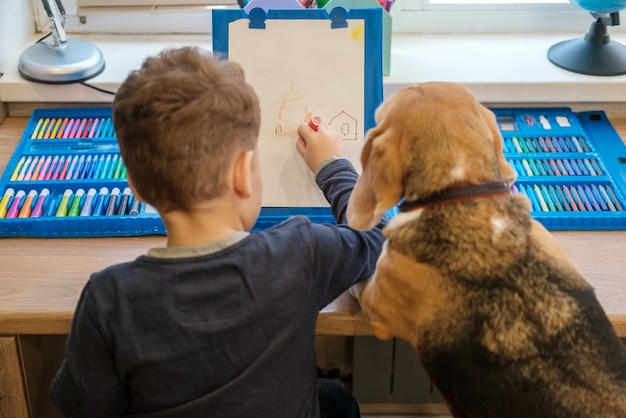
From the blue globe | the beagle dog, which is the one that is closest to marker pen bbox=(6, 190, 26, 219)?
the beagle dog

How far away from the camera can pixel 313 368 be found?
3.60 ft

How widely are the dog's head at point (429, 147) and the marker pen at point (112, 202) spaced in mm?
530

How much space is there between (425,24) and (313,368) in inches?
43.2

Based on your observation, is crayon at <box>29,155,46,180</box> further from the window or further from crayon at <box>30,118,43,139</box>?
the window

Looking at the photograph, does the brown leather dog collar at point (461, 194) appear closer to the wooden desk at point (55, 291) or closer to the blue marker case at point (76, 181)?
the wooden desk at point (55, 291)

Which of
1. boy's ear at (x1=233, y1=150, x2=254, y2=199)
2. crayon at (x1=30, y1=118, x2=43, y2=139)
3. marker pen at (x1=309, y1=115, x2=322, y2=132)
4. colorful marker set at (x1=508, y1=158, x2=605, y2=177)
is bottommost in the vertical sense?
colorful marker set at (x1=508, y1=158, x2=605, y2=177)

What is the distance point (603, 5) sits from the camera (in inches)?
61.1

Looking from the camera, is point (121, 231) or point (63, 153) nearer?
point (121, 231)

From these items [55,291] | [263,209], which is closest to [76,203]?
[55,291]

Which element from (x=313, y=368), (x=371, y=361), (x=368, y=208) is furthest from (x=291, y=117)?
(x=371, y=361)

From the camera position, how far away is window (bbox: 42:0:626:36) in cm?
187

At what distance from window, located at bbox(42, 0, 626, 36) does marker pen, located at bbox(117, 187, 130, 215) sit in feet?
2.06

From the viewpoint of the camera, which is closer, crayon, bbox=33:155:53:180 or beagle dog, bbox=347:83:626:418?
beagle dog, bbox=347:83:626:418

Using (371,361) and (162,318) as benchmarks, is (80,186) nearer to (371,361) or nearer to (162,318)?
(162,318)
